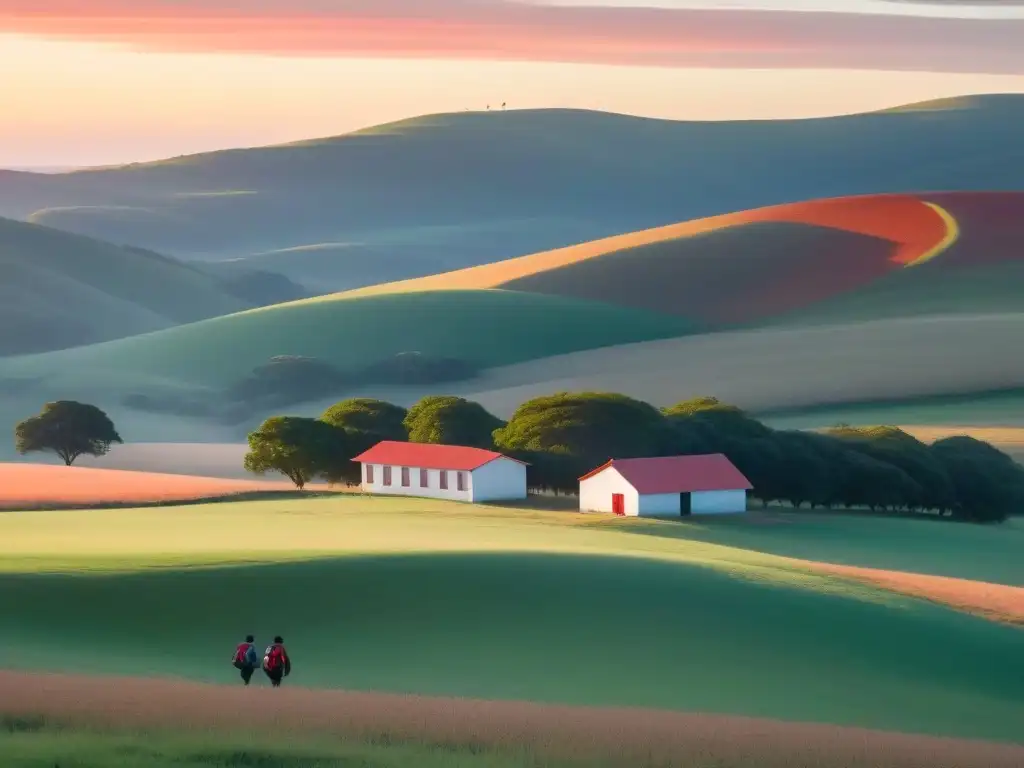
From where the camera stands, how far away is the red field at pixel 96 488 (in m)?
66.9

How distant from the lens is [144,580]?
4100cm

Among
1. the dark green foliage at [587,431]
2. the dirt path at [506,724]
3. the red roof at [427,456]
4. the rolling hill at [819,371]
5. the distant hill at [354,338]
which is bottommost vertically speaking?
the dirt path at [506,724]

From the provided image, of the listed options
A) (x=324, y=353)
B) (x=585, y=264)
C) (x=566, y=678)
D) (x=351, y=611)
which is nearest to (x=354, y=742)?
(x=566, y=678)

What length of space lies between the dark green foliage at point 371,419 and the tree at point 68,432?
1699 cm

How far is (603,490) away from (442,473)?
6879 mm

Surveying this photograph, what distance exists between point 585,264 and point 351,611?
14279 centimetres

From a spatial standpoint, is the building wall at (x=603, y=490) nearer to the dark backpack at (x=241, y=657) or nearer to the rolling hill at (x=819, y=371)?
the rolling hill at (x=819, y=371)

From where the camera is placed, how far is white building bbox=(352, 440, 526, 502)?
7719 centimetres

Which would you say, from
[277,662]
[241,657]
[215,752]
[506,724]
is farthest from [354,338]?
[215,752]

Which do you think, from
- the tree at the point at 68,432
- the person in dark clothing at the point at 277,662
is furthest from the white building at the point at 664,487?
the person in dark clothing at the point at 277,662

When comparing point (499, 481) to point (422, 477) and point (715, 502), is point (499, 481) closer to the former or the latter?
point (422, 477)

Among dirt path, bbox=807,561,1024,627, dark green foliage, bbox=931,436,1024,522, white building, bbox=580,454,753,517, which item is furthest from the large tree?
dirt path, bbox=807,561,1024,627

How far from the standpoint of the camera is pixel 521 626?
1571 inches

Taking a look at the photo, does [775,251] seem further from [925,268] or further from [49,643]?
[49,643]
